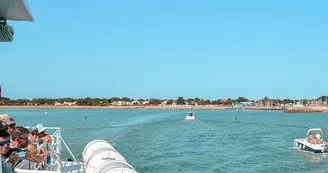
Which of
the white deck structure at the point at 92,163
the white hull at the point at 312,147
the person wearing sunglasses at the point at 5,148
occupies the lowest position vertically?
the white hull at the point at 312,147

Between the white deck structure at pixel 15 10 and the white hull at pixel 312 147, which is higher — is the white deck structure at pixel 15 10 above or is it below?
above

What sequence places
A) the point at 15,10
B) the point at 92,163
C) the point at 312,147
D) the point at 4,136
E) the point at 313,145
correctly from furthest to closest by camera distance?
the point at 313,145 < the point at 312,147 < the point at 92,163 < the point at 4,136 < the point at 15,10

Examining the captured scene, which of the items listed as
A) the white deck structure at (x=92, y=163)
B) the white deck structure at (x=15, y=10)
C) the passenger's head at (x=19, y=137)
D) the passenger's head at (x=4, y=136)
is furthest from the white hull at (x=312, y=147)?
the white deck structure at (x=15, y=10)

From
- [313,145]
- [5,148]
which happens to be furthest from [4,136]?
[313,145]

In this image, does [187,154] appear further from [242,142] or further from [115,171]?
[115,171]

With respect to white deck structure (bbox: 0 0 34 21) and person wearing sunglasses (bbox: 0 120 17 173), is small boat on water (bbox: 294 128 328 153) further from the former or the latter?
white deck structure (bbox: 0 0 34 21)

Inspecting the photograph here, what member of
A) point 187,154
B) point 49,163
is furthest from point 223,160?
point 49,163

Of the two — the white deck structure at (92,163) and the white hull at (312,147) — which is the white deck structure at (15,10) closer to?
the white deck structure at (92,163)

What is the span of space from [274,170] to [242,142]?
776 inches

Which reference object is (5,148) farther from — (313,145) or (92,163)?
(313,145)

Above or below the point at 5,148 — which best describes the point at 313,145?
below

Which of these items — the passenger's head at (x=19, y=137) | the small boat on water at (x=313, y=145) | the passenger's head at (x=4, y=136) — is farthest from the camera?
the small boat on water at (x=313, y=145)

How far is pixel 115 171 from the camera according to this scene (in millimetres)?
9984

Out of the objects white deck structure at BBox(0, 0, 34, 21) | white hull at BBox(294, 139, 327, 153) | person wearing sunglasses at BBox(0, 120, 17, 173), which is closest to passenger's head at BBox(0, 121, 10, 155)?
person wearing sunglasses at BBox(0, 120, 17, 173)
